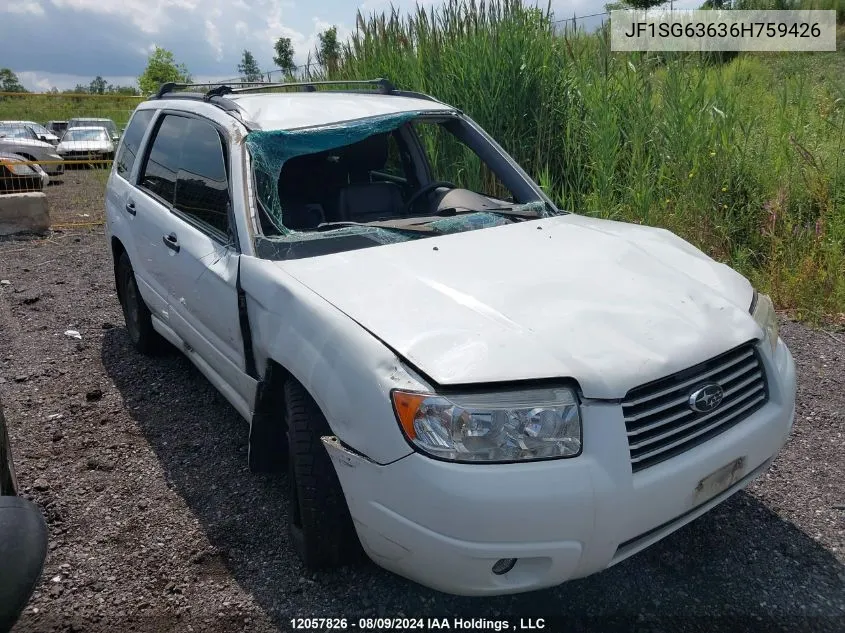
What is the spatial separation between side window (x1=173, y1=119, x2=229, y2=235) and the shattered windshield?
0.21m

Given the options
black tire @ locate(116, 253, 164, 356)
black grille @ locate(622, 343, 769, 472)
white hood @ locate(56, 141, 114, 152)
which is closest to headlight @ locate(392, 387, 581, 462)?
black grille @ locate(622, 343, 769, 472)

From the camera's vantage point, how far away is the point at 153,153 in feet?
13.9

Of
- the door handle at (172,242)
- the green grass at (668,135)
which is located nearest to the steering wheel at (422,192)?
the door handle at (172,242)

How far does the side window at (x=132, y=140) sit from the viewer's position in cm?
447

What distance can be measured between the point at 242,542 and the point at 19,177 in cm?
1042

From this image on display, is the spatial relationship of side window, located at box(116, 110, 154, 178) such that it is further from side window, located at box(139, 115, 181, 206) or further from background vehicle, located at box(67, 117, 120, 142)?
background vehicle, located at box(67, 117, 120, 142)

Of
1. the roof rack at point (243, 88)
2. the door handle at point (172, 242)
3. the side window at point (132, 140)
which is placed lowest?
the door handle at point (172, 242)

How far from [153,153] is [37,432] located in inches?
68.8

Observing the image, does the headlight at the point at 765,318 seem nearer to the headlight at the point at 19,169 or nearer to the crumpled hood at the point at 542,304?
the crumpled hood at the point at 542,304

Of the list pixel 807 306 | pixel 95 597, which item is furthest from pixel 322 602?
pixel 807 306

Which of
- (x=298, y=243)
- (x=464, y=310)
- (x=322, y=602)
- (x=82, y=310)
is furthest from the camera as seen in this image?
(x=82, y=310)

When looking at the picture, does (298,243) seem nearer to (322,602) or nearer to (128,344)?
(322,602)

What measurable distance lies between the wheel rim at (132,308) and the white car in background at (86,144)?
562 inches

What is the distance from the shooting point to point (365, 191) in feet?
12.0
